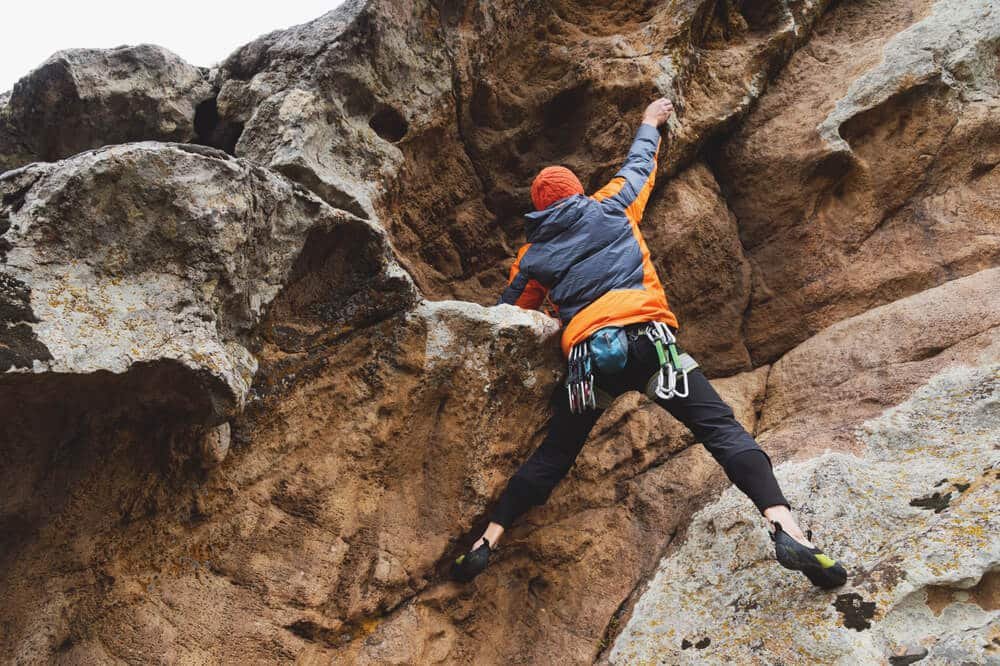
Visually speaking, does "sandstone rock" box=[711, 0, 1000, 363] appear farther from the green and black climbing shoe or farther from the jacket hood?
the green and black climbing shoe

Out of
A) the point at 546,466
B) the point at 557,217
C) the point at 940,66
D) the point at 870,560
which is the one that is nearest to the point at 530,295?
the point at 557,217

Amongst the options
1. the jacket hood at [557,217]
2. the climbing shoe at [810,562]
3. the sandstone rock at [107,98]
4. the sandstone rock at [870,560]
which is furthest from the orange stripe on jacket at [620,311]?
the sandstone rock at [107,98]

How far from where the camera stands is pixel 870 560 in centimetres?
378

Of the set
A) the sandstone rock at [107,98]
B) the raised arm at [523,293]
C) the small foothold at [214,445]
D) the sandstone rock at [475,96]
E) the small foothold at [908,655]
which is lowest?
the small foothold at [908,655]

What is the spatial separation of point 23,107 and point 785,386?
668 cm

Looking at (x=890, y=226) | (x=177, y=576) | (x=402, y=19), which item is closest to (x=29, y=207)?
(x=177, y=576)

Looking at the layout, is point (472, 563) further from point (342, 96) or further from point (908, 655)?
point (342, 96)

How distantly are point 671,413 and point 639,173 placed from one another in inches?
71.9

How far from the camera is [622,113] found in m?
6.27

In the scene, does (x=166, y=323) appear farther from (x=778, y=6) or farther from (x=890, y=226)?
(x=778, y=6)

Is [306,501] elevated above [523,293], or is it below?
below

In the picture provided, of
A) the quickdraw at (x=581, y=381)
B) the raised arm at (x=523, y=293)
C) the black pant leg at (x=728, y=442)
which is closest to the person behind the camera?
the black pant leg at (x=728, y=442)

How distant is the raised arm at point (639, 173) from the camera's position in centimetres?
515

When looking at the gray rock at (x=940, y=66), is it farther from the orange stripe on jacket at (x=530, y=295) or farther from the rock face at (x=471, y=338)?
the orange stripe on jacket at (x=530, y=295)
